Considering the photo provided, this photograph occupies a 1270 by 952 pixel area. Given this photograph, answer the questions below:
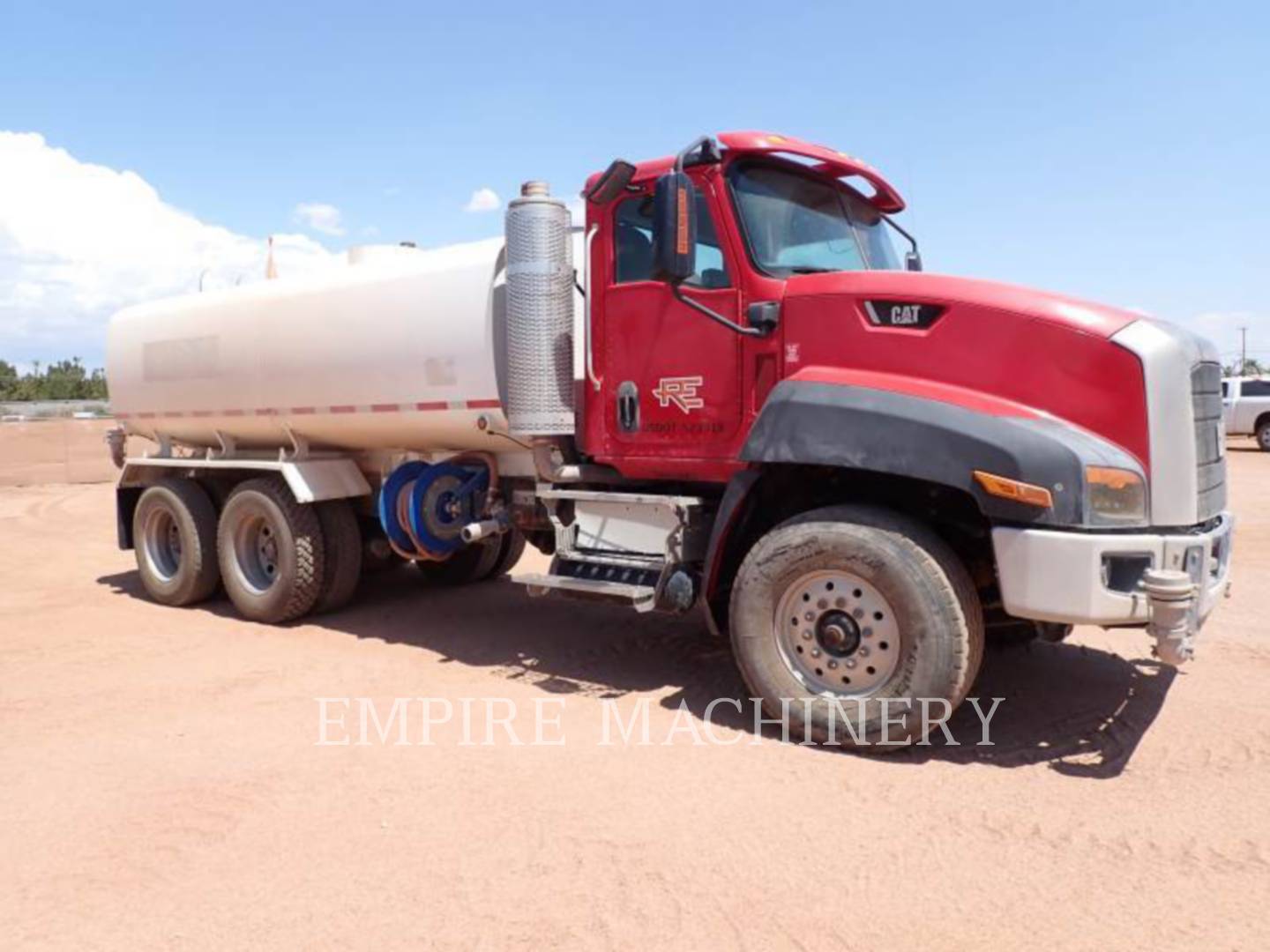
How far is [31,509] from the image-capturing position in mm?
16172

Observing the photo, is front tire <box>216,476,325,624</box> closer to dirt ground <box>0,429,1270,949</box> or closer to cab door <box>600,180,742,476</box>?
dirt ground <box>0,429,1270,949</box>

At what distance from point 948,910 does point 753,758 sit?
1.41m

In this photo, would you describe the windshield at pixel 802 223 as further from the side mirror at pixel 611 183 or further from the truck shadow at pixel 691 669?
the truck shadow at pixel 691 669

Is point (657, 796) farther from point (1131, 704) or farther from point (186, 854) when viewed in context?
point (1131, 704)

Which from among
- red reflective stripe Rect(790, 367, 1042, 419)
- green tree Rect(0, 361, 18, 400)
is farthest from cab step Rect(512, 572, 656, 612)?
green tree Rect(0, 361, 18, 400)

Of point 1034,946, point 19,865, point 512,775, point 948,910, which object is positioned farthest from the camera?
point 512,775

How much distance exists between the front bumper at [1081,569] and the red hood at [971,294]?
89cm

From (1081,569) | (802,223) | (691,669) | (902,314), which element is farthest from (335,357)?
(1081,569)

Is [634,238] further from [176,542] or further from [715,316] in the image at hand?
[176,542]

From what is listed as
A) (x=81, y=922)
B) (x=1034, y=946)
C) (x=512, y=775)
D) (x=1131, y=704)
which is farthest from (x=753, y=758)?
(x=81, y=922)

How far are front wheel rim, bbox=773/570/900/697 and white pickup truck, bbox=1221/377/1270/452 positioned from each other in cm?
2389

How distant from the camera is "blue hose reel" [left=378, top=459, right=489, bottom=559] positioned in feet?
22.7

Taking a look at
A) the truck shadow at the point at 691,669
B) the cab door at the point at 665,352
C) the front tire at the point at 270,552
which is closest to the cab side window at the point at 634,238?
the cab door at the point at 665,352

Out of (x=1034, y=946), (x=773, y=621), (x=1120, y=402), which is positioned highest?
(x=1120, y=402)
